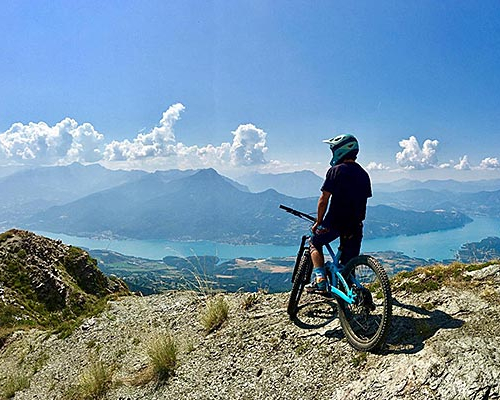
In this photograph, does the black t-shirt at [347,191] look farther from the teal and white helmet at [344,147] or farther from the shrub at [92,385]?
the shrub at [92,385]

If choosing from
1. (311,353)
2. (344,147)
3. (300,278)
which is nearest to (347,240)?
(300,278)

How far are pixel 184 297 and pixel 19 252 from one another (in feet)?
42.4

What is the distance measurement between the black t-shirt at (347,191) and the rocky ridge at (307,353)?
1.79 metres

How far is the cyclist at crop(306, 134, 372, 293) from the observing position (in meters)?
5.11

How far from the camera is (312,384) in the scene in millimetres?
4594

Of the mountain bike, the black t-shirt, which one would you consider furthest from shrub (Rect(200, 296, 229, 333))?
the black t-shirt

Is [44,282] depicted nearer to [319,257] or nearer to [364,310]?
[319,257]

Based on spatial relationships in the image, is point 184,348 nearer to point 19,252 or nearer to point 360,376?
point 360,376

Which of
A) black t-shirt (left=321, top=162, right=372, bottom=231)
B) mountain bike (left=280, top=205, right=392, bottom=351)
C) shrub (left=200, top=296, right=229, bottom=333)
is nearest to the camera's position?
mountain bike (left=280, top=205, right=392, bottom=351)

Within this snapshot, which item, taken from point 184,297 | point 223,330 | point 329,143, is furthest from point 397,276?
point 184,297

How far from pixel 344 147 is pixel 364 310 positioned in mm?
2547

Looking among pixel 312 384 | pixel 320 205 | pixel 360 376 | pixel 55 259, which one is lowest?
pixel 55 259

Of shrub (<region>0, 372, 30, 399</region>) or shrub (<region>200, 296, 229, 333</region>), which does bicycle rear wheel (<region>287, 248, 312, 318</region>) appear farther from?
shrub (<region>0, 372, 30, 399</region>)

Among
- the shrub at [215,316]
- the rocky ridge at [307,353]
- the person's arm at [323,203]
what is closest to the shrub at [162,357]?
the rocky ridge at [307,353]
